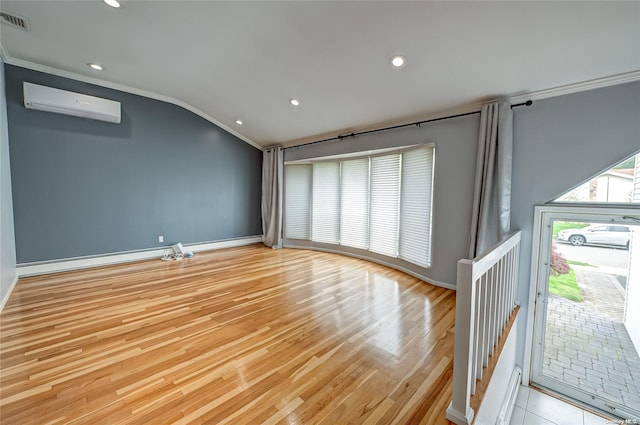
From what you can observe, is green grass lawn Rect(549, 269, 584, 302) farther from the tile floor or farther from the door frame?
the tile floor

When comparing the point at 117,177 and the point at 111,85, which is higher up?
the point at 111,85

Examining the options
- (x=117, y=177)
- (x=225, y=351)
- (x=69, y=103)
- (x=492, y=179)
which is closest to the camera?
(x=225, y=351)

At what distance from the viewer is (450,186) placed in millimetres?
3146

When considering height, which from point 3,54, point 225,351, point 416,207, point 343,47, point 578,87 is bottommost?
point 225,351

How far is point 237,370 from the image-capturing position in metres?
1.73

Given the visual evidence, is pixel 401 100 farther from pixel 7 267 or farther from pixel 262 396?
pixel 7 267

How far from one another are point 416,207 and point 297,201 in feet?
9.17

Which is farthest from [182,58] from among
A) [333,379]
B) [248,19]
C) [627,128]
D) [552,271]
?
[552,271]

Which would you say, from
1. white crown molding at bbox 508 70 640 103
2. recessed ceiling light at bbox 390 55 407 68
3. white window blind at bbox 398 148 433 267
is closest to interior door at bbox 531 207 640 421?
white crown molding at bbox 508 70 640 103

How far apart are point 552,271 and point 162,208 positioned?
5.81 meters

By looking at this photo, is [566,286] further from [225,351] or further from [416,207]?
[225,351]

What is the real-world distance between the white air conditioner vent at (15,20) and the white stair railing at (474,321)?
15.4ft

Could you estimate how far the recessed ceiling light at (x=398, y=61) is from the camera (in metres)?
2.46

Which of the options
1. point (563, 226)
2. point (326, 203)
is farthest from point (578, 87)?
point (326, 203)
